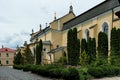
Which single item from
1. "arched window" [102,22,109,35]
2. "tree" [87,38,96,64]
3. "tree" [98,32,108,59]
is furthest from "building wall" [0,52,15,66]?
"tree" [98,32,108,59]

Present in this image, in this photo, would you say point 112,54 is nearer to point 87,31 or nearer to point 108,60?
point 108,60

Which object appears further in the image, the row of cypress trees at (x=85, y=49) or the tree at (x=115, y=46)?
the row of cypress trees at (x=85, y=49)

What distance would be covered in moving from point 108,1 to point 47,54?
67.9ft

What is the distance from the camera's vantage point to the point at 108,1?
133 feet

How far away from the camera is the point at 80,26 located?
159 feet

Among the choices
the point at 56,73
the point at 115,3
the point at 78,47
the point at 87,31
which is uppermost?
the point at 115,3

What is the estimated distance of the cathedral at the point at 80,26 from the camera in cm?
3856

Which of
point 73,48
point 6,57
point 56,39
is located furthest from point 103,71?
point 6,57

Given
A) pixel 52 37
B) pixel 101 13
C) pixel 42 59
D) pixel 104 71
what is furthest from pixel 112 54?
pixel 52 37

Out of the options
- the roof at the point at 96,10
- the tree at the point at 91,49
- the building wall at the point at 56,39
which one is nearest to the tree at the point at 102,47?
the tree at the point at 91,49

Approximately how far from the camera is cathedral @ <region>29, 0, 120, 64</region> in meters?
38.6

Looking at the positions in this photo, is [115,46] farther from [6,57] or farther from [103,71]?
[6,57]

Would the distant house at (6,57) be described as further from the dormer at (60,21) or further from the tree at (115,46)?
the tree at (115,46)

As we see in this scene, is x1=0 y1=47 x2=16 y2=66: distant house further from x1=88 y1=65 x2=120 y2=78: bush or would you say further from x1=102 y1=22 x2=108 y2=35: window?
x1=88 y1=65 x2=120 y2=78: bush
